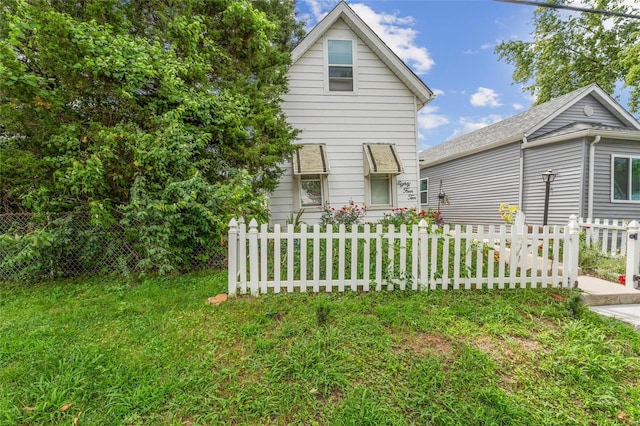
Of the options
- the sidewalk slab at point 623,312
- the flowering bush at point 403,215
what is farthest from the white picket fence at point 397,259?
the flowering bush at point 403,215

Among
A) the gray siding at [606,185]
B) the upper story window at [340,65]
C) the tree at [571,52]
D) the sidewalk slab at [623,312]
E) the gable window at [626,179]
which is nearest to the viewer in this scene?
the sidewalk slab at [623,312]

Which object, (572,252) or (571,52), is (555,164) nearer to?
(572,252)

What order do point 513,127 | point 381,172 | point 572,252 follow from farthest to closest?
point 513,127
point 381,172
point 572,252

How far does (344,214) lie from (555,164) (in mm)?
7518

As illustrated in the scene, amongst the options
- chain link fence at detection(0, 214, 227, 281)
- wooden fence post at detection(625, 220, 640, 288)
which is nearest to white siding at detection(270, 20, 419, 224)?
chain link fence at detection(0, 214, 227, 281)

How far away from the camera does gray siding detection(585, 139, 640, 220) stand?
8.27 m

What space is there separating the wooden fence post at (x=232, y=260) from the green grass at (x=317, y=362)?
7.2 inches

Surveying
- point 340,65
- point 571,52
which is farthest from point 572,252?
point 571,52

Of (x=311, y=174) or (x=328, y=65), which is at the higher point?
(x=328, y=65)

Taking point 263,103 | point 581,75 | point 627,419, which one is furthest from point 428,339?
point 581,75

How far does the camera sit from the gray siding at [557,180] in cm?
841

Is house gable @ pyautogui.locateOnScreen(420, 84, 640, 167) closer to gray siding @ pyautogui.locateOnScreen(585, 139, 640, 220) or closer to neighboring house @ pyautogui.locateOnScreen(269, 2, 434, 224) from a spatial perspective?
gray siding @ pyautogui.locateOnScreen(585, 139, 640, 220)

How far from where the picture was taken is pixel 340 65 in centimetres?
773

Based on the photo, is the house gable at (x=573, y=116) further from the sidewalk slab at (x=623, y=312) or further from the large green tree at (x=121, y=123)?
the large green tree at (x=121, y=123)
